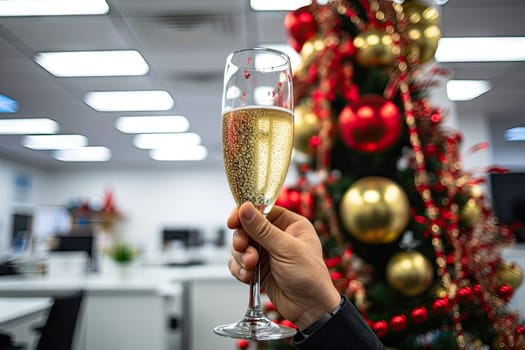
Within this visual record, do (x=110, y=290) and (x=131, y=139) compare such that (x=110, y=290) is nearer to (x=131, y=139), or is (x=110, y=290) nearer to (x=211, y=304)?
(x=211, y=304)

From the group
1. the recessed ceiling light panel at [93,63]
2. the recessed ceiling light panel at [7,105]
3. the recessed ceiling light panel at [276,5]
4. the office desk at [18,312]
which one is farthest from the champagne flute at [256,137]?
the recessed ceiling light panel at [93,63]

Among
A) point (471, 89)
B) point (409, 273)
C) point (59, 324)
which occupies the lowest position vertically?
point (59, 324)

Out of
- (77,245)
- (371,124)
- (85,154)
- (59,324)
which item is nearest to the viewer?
(371,124)

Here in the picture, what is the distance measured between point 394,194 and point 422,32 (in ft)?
1.53

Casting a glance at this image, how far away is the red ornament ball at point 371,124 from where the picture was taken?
2.95ft

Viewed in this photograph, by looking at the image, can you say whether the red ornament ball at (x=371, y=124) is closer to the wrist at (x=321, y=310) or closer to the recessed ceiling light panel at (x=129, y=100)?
the wrist at (x=321, y=310)

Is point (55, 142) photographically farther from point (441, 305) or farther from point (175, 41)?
point (441, 305)

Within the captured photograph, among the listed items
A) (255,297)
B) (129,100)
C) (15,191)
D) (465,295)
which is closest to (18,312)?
(255,297)

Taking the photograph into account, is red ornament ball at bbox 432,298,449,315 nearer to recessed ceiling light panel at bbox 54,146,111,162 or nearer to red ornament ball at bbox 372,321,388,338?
red ornament ball at bbox 372,321,388,338

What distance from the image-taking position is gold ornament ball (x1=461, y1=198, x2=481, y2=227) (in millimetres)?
967

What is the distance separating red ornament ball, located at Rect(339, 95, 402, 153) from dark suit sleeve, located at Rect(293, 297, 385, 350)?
481 mm

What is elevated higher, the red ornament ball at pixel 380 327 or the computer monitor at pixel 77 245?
the computer monitor at pixel 77 245

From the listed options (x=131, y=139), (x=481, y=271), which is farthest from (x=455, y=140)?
(x=131, y=139)

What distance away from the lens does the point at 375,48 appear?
3.29 feet
